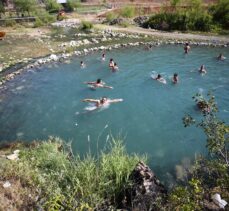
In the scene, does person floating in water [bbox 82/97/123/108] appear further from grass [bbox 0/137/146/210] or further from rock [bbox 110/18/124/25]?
rock [bbox 110/18/124/25]

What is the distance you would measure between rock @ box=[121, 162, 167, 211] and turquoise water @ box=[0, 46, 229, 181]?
5.30m

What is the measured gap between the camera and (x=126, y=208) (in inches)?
359

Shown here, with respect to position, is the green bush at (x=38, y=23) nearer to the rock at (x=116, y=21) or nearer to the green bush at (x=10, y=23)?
the green bush at (x=10, y=23)

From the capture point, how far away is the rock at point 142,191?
28.7 feet

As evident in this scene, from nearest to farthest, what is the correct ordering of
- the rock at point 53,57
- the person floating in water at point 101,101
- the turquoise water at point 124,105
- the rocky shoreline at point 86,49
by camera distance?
the turquoise water at point 124,105
the person floating in water at point 101,101
the rocky shoreline at point 86,49
the rock at point 53,57

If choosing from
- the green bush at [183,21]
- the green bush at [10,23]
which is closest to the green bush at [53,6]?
the green bush at [10,23]

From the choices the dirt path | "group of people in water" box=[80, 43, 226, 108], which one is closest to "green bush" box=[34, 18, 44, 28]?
the dirt path

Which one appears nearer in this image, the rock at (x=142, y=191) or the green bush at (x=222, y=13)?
the rock at (x=142, y=191)

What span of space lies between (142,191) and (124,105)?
45.3 feet

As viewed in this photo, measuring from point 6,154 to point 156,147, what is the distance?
8006 millimetres

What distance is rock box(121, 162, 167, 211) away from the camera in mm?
8751

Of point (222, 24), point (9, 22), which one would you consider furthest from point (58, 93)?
point (9, 22)

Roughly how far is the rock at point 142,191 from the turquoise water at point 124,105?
5.30 m

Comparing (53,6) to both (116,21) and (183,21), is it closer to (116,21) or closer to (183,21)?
(116,21)
